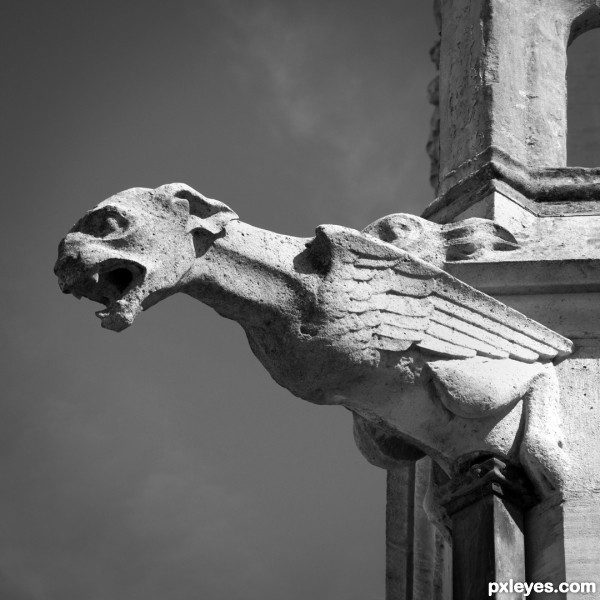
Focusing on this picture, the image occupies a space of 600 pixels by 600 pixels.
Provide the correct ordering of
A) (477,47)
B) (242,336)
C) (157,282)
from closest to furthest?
1. (157,282)
2. (477,47)
3. (242,336)

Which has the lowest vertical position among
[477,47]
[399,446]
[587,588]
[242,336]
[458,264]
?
[587,588]

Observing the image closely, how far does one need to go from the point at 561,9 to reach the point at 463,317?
2313mm

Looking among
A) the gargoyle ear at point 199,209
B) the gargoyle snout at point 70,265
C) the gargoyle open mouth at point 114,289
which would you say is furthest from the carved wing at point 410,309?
the gargoyle snout at point 70,265

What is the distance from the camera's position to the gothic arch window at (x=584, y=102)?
13.3m

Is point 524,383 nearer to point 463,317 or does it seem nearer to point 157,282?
point 463,317

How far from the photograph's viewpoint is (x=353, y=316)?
27.4ft

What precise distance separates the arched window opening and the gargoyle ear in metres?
5.24

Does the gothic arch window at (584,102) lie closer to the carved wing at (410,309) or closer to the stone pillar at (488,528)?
the carved wing at (410,309)

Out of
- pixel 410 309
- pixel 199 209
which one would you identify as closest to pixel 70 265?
pixel 199 209

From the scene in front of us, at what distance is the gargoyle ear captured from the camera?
8.12m

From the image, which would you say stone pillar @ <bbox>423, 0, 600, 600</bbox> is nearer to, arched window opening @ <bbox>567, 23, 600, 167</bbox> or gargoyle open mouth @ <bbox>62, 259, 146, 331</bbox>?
gargoyle open mouth @ <bbox>62, 259, 146, 331</bbox>

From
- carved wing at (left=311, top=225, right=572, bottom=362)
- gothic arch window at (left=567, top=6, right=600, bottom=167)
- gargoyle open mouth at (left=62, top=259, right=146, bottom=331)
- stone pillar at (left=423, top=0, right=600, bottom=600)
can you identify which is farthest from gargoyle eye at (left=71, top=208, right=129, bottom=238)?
gothic arch window at (left=567, top=6, right=600, bottom=167)

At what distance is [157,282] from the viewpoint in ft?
26.2

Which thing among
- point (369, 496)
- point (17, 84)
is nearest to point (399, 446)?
point (369, 496)
